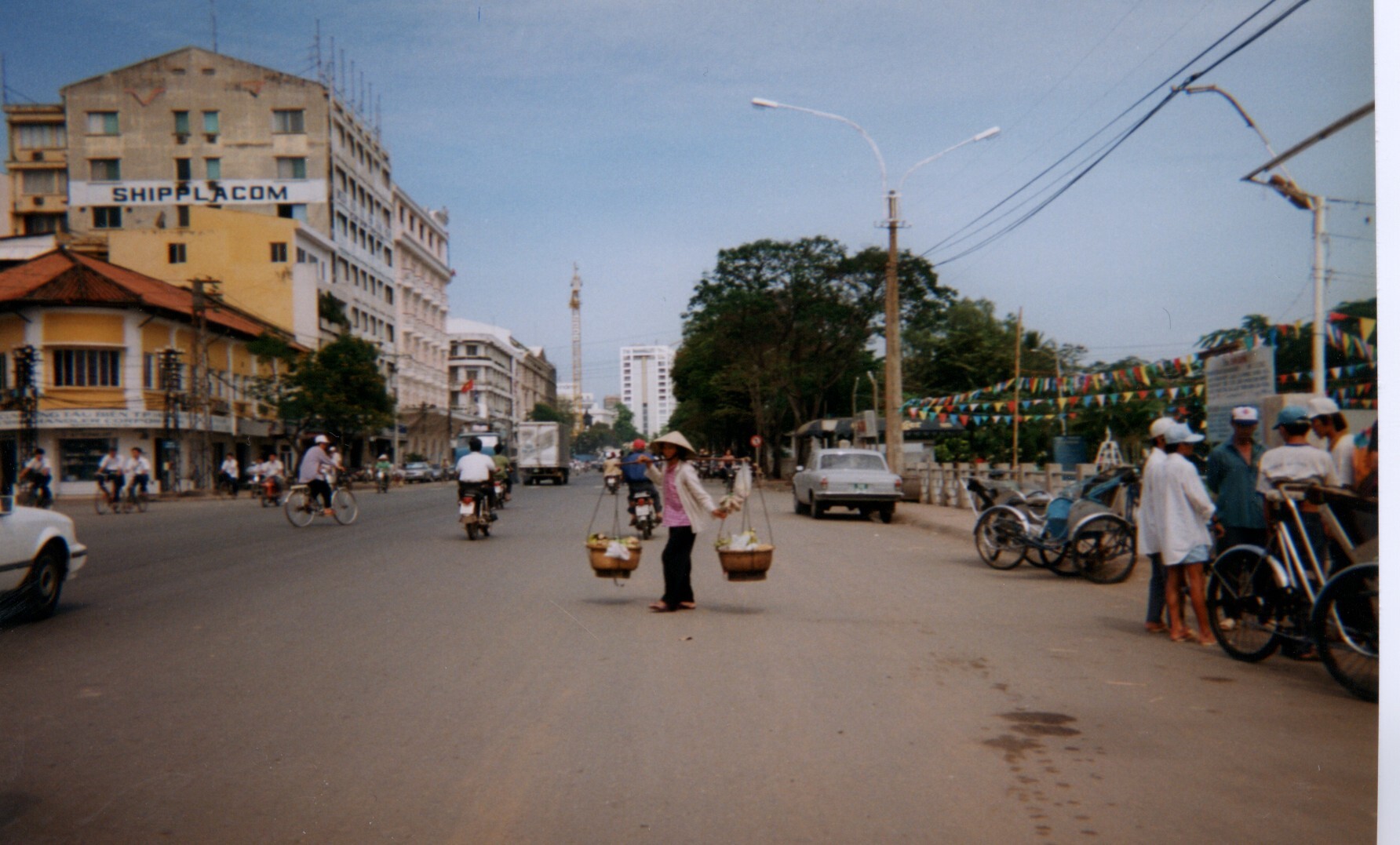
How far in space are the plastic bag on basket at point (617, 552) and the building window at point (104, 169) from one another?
57.6 feet

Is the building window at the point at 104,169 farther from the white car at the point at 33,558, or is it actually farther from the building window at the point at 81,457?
the white car at the point at 33,558

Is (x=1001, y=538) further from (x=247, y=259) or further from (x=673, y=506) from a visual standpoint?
(x=247, y=259)

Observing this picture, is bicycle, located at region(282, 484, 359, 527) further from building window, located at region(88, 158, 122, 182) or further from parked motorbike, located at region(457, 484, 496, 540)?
building window, located at region(88, 158, 122, 182)

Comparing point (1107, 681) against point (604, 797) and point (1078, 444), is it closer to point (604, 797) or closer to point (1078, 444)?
point (604, 797)

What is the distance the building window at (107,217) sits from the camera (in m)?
33.2

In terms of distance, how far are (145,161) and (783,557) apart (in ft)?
53.3

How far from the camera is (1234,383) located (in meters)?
9.68

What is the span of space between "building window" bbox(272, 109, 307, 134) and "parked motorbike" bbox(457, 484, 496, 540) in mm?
32558

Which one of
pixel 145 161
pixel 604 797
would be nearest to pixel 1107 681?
pixel 604 797

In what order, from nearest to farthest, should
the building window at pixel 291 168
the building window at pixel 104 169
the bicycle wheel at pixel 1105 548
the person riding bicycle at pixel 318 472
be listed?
1. the bicycle wheel at pixel 1105 548
2. the person riding bicycle at pixel 318 472
3. the building window at pixel 104 169
4. the building window at pixel 291 168

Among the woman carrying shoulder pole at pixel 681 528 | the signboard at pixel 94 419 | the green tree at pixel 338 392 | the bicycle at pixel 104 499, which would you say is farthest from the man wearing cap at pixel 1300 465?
the green tree at pixel 338 392

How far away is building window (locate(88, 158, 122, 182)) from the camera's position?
21891mm

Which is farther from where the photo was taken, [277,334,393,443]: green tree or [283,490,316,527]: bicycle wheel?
[277,334,393,443]: green tree

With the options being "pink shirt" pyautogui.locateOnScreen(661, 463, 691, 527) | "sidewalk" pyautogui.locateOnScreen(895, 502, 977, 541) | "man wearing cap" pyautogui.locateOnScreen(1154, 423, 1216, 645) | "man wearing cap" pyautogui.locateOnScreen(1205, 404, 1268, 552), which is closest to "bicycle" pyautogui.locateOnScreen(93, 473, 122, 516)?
"sidewalk" pyautogui.locateOnScreen(895, 502, 977, 541)
